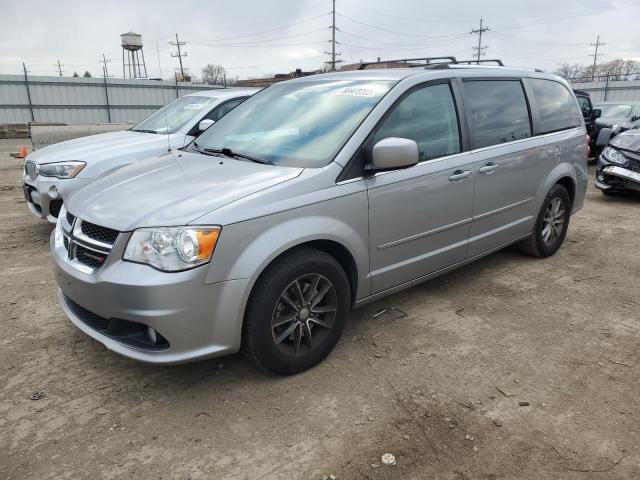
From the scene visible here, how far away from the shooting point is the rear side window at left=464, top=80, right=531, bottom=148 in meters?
3.96

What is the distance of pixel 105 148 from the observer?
225 inches

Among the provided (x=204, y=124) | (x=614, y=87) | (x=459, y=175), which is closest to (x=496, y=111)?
(x=459, y=175)

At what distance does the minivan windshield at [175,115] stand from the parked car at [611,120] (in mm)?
8767

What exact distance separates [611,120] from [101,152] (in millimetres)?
11971

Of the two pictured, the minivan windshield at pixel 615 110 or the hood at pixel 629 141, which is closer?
the hood at pixel 629 141

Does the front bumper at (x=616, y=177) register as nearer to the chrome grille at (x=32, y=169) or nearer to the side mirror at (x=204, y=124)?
the side mirror at (x=204, y=124)

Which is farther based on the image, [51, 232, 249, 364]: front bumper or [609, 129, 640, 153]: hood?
[609, 129, 640, 153]: hood

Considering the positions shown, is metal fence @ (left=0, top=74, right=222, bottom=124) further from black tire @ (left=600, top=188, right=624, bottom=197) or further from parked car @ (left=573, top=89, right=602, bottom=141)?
black tire @ (left=600, top=188, right=624, bottom=197)

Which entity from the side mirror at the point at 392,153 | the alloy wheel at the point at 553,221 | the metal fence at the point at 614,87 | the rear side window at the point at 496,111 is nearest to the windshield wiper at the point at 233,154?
the side mirror at the point at 392,153

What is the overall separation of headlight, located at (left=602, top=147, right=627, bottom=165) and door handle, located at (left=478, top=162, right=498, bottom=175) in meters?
5.15

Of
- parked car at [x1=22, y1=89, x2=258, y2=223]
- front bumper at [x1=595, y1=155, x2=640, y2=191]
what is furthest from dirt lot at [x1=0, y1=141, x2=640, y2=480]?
front bumper at [x1=595, y1=155, x2=640, y2=191]

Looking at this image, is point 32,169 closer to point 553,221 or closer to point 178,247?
point 178,247

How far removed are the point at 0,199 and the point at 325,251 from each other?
7.29 m

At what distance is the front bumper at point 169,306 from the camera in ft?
8.15
